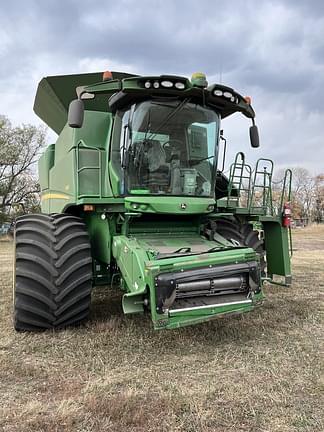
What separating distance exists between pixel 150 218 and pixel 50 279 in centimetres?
138

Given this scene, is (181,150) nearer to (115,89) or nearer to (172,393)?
(115,89)

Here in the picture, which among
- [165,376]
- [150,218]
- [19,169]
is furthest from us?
[19,169]

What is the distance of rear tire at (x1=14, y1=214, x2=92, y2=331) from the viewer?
4180 millimetres

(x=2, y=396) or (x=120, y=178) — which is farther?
(x=120, y=178)

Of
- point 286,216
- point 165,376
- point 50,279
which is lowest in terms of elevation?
point 165,376

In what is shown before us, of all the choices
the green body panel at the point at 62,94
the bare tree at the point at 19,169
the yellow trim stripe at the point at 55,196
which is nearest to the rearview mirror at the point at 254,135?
the green body panel at the point at 62,94

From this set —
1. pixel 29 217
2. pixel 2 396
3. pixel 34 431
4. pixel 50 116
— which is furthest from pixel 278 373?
pixel 50 116

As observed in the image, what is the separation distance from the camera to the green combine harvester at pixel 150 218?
152 inches

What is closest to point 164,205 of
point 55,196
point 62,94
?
point 55,196

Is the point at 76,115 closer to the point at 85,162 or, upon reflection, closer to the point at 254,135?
Answer: the point at 85,162

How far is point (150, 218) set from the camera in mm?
4914

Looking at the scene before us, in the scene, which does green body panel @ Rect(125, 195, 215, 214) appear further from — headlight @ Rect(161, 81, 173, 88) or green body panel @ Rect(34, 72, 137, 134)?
green body panel @ Rect(34, 72, 137, 134)

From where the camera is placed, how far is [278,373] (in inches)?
131

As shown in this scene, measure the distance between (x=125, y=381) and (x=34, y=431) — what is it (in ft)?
2.84
